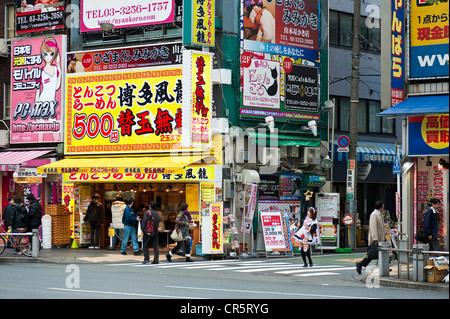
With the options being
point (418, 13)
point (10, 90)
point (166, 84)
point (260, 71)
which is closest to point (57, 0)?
point (10, 90)

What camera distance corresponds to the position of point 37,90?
106ft

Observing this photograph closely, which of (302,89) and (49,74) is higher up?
(49,74)

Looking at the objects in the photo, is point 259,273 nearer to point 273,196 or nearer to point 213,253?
point 213,253

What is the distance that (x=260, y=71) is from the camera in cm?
2970

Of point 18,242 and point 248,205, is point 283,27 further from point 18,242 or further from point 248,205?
point 18,242

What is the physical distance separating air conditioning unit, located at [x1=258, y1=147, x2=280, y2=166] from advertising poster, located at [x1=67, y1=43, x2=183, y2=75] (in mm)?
4423

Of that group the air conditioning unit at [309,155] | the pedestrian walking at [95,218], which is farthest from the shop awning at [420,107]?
the pedestrian walking at [95,218]

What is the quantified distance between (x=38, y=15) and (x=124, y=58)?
16.3 ft

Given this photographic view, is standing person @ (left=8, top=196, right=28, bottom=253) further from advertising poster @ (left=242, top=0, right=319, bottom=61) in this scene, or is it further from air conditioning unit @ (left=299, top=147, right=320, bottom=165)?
air conditioning unit @ (left=299, top=147, right=320, bottom=165)

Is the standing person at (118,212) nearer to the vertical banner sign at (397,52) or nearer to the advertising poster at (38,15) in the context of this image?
the advertising poster at (38,15)

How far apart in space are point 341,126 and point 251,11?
914 centimetres

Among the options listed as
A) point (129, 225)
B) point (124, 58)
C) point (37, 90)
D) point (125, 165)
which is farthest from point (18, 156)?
point (129, 225)

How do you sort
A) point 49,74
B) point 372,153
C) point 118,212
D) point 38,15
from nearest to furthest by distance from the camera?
point 118,212 → point 49,74 → point 38,15 → point 372,153

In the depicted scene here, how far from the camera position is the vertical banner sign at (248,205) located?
93.4 feet
